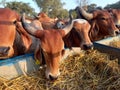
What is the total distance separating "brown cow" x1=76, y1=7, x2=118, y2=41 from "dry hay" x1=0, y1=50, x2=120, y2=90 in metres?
2.00

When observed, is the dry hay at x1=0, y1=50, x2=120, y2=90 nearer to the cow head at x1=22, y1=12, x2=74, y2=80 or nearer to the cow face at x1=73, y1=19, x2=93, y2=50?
the cow head at x1=22, y1=12, x2=74, y2=80

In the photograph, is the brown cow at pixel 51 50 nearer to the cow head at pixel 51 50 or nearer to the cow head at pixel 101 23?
the cow head at pixel 51 50

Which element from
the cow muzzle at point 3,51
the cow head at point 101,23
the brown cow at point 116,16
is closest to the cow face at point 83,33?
the cow head at point 101,23

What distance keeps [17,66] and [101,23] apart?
10.7ft

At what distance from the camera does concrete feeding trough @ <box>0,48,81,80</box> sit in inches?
150

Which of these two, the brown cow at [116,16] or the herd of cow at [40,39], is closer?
the herd of cow at [40,39]

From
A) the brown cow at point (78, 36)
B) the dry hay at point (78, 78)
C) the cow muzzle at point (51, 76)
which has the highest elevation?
the brown cow at point (78, 36)

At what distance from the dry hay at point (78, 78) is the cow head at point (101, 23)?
2.05m

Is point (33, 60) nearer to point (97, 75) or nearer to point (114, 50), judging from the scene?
point (97, 75)

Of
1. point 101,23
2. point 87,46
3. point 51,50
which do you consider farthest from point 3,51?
point 101,23

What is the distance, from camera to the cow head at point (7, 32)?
13.5 ft

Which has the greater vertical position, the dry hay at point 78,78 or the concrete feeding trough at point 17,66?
the concrete feeding trough at point 17,66

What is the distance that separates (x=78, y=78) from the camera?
4125mm

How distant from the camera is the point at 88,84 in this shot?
4020 mm
